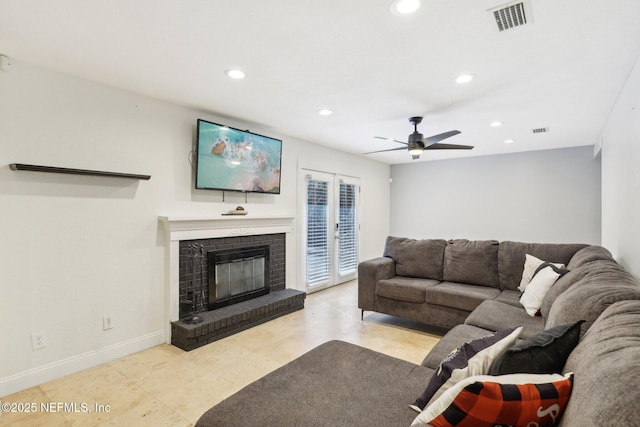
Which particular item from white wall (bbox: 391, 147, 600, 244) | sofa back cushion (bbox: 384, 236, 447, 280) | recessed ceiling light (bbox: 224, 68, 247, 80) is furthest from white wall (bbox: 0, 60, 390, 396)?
white wall (bbox: 391, 147, 600, 244)

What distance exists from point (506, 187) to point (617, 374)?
5925 millimetres

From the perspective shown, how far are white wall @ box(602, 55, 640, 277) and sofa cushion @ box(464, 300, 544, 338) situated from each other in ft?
2.49

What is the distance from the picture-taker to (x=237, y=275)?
3.87 metres

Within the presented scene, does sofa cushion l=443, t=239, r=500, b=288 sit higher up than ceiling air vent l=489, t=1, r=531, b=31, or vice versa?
ceiling air vent l=489, t=1, r=531, b=31

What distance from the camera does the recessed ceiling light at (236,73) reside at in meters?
2.55

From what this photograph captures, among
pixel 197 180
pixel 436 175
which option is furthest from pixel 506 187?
pixel 197 180

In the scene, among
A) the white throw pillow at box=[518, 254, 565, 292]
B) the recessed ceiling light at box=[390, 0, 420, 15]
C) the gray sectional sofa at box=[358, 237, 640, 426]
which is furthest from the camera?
the white throw pillow at box=[518, 254, 565, 292]

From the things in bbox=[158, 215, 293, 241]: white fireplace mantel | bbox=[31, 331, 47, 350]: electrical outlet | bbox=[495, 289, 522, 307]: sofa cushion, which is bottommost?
bbox=[31, 331, 47, 350]: electrical outlet

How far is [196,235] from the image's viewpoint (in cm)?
342

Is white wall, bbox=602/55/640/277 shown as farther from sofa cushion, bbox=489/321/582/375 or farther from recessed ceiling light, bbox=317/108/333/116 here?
recessed ceiling light, bbox=317/108/333/116

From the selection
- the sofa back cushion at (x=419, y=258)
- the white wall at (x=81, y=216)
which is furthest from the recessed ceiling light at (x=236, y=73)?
the sofa back cushion at (x=419, y=258)

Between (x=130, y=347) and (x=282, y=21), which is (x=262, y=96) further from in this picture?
(x=130, y=347)

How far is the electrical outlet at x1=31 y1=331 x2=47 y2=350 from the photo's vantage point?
8.10 feet

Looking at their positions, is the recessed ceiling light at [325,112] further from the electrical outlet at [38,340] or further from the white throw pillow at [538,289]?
the electrical outlet at [38,340]
